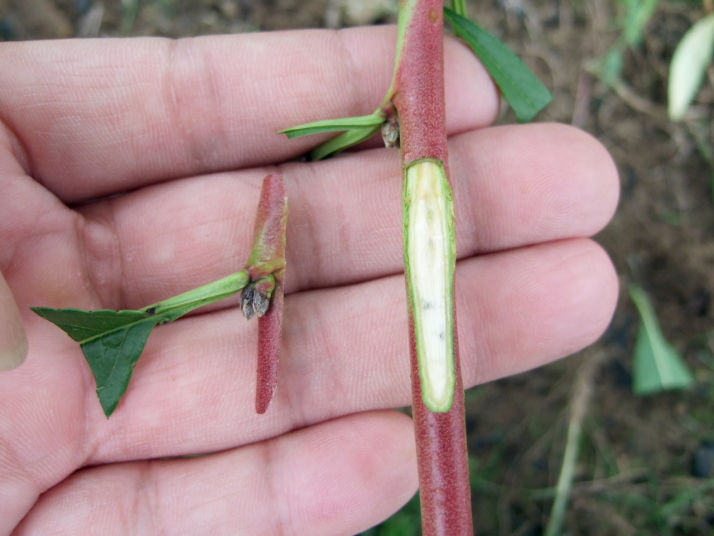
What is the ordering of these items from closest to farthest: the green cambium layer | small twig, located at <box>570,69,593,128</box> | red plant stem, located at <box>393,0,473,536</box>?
the green cambium layer
red plant stem, located at <box>393,0,473,536</box>
small twig, located at <box>570,69,593,128</box>

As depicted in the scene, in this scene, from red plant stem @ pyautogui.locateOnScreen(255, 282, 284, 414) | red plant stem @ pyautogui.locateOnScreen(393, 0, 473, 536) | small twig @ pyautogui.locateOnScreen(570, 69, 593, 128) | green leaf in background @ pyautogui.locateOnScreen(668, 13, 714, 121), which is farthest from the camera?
small twig @ pyautogui.locateOnScreen(570, 69, 593, 128)

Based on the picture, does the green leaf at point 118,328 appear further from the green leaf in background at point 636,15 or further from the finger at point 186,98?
the green leaf in background at point 636,15

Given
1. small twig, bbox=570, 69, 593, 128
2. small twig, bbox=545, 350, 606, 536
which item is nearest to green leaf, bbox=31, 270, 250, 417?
small twig, bbox=545, 350, 606, 536

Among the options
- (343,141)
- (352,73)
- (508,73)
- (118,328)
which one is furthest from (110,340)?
(508,73)

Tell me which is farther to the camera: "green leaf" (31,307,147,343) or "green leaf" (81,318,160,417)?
"green leaf" (81,318,160,417)

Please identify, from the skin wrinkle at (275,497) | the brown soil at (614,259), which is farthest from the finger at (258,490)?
the brown soil at (614,259)

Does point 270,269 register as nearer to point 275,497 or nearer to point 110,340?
point 110,340

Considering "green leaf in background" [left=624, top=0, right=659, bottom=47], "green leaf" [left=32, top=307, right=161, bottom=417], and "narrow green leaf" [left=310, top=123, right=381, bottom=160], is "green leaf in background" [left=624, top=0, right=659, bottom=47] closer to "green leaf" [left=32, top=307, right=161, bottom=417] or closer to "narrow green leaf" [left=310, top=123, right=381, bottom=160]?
"narrow green leaf" [left=310, top=123, right=381, bottom=160]
